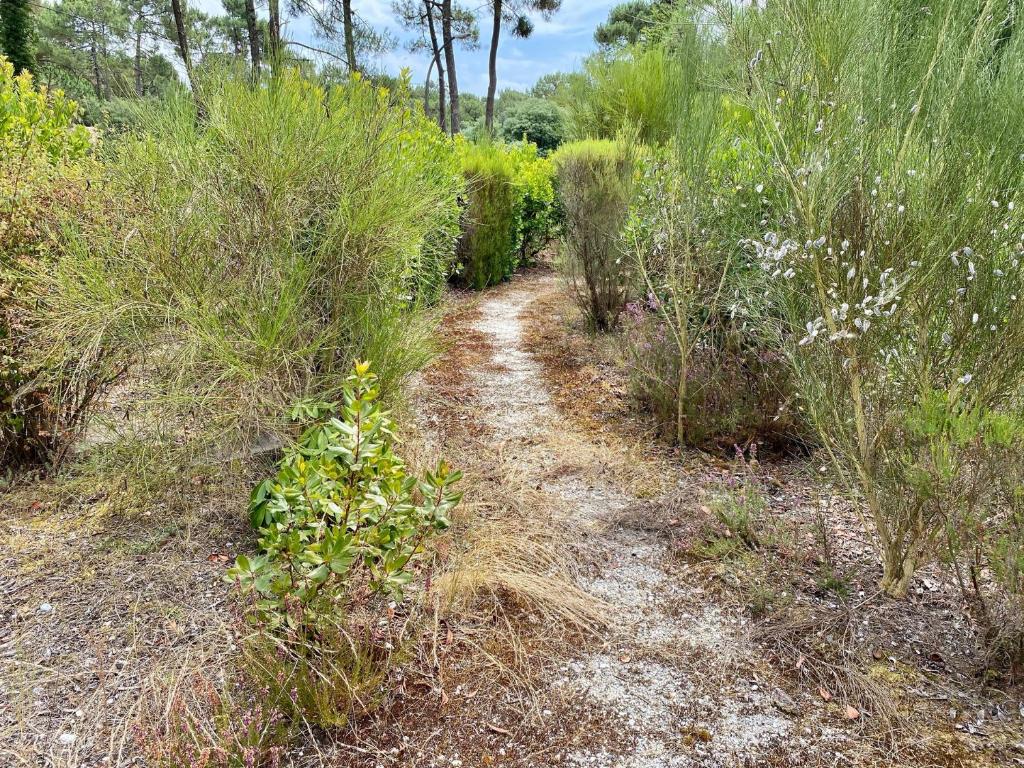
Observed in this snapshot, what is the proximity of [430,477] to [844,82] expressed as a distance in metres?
1.89

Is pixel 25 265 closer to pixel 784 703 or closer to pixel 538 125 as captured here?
pixel 784 703

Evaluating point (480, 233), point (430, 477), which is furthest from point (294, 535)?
point (480, 233)

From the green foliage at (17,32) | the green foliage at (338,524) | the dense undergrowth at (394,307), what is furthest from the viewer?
the green foliage at (17,32)

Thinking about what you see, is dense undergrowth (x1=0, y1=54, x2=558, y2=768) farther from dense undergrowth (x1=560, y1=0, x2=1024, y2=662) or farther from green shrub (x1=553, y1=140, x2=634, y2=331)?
green shrub (x1=553, y1=140, x2=634, y2=331)

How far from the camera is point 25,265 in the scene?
9.16 feet

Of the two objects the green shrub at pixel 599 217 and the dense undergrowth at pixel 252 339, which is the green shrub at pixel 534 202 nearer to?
the green shrub at pixel 599 217

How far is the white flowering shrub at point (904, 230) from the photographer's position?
1913 mm

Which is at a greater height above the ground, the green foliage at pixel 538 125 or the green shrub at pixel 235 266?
the green foliage at pixel 538 125

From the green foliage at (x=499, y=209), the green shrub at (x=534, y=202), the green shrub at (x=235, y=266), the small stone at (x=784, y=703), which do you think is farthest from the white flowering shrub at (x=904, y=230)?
the green shrub at (x=534, y=202)

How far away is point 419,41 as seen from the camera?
1973 centimetres

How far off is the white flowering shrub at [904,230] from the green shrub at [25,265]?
3.02 meters

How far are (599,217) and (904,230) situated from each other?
4.01 meters

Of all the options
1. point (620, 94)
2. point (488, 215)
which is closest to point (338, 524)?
point (488, 215)

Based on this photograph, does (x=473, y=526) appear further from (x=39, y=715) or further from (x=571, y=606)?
(x=39, y=715)
